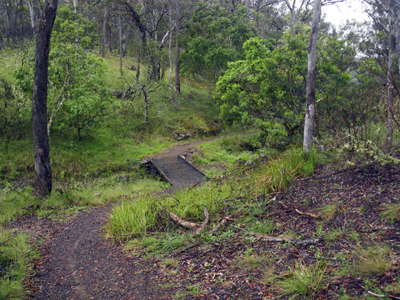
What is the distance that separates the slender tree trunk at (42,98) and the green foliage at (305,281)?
9.23m

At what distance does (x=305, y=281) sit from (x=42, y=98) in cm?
955

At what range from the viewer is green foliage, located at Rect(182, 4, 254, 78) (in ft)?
84.6

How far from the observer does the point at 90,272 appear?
6.01 metres

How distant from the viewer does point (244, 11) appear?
93.6ft

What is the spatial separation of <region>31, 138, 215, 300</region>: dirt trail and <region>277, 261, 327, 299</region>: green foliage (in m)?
1.55

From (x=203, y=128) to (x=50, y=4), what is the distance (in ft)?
52.4

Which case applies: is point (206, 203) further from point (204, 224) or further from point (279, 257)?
point (279, 257)

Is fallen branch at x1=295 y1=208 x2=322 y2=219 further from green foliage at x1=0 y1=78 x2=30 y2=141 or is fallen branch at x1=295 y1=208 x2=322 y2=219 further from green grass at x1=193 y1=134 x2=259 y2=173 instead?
green foliage at x1=0 y1=78 x2=30 y2=141

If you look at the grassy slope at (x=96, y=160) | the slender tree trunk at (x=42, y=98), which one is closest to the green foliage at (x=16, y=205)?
the grassy slope at (x=96, y=160)

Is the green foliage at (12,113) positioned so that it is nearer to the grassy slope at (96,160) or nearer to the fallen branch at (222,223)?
the grassy slope at (96,160)

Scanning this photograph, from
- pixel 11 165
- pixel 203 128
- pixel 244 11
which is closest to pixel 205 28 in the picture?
pixel 244 11

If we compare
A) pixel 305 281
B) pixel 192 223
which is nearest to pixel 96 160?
pixel 192 223

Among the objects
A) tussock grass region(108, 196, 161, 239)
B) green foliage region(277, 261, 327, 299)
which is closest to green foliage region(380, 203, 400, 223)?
green foliage region(277, 261, 327, 299)

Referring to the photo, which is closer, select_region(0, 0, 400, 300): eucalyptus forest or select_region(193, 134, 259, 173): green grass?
select_region(0, 0, 400, 300): eucalyptus forest
